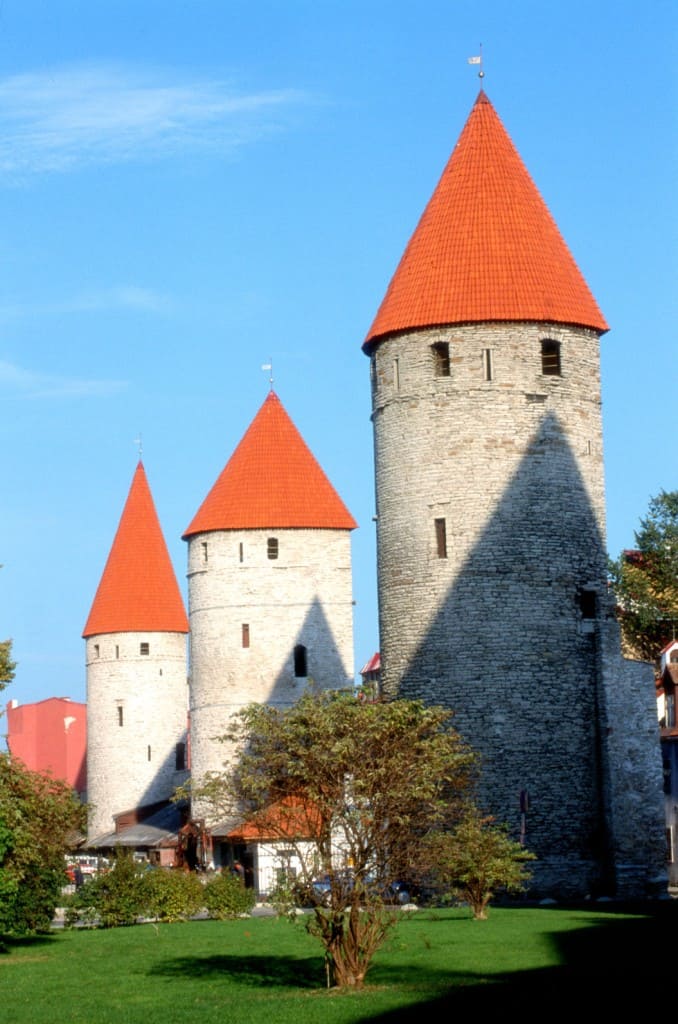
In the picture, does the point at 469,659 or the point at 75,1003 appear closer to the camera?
the point at 75,1003

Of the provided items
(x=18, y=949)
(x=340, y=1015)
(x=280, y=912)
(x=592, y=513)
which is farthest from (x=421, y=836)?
(x=592, y=513)

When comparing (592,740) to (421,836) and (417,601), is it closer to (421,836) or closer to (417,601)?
(417,601)

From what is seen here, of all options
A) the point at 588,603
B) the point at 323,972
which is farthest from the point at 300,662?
the point at 323,972

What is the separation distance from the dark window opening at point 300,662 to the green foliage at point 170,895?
15.0m

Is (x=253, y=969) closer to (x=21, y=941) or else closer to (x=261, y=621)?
(x=21, y=941)

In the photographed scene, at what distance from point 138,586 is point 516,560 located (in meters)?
28.9

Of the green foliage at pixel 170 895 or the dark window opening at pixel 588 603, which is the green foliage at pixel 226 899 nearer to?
the green foliage at pixel 170 895

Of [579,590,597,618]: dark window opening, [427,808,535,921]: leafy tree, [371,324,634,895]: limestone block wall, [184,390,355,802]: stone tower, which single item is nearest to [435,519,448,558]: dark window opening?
[371,324,634,895]: limestone block wall

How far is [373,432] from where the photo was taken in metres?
34.4

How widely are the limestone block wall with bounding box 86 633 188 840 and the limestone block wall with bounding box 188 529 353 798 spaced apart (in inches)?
349

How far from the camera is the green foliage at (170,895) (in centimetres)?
3253

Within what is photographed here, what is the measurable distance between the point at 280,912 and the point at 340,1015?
2041 mm

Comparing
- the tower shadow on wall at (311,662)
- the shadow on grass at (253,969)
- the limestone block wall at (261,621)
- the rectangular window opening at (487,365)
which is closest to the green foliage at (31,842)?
the shadow on grass at (253,969)

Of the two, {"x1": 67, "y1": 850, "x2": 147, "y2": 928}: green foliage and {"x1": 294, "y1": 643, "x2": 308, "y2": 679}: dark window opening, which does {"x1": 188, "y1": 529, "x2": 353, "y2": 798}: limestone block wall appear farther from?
{"x1": 67, "y1": 850, "x2": 147, "y2": 928}: green foliage
